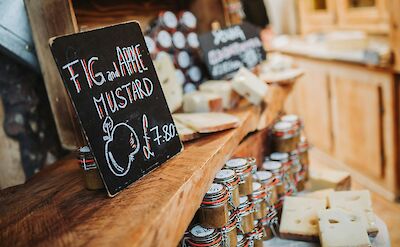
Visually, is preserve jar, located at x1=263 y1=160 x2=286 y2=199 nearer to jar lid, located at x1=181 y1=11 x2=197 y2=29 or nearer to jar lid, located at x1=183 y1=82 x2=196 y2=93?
jar lid, located at x1=183 y1=82 x2=196 y2=93

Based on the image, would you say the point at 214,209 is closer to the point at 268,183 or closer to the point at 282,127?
the point at 268,183

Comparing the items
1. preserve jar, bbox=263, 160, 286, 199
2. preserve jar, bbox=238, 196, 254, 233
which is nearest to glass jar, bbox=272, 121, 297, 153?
preserve jar, bbox=263, 160, 286, 199

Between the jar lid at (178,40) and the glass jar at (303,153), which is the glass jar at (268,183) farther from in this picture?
the jar lid at (178,40)

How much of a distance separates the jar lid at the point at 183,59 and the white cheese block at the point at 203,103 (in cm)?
37

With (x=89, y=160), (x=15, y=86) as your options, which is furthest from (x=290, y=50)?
(x=89, y=160)

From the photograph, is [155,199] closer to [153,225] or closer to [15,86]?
[153,225]

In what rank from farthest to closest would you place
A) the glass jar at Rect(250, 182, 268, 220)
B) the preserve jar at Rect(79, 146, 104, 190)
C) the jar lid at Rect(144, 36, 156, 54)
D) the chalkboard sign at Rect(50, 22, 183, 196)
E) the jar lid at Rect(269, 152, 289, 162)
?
the jar lid at Rect(144, 36, 156, 54) → the jar lid at Rect(269, 152, 289, 162) → the glass jar at Rect(250, 182, 268, 220) → the preserve jar at Rect(79, 146, 104, 190) → the chalkboard sign at Rect(50, 22, 183, 196)

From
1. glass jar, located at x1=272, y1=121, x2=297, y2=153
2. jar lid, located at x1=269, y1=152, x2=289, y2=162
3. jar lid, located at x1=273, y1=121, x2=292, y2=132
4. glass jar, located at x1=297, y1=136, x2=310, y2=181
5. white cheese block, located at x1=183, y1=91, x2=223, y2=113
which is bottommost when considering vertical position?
glass jar, located at x1=297, y1=136, x2=310, y2=181

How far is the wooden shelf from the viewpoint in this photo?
3.84ft

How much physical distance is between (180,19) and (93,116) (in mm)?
1378

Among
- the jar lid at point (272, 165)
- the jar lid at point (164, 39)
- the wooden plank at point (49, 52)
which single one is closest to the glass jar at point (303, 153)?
the jar lid at point (272, 165)

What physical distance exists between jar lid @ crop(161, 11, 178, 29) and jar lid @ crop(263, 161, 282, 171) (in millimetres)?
953

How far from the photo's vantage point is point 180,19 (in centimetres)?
260

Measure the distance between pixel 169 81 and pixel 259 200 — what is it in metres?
0.78
